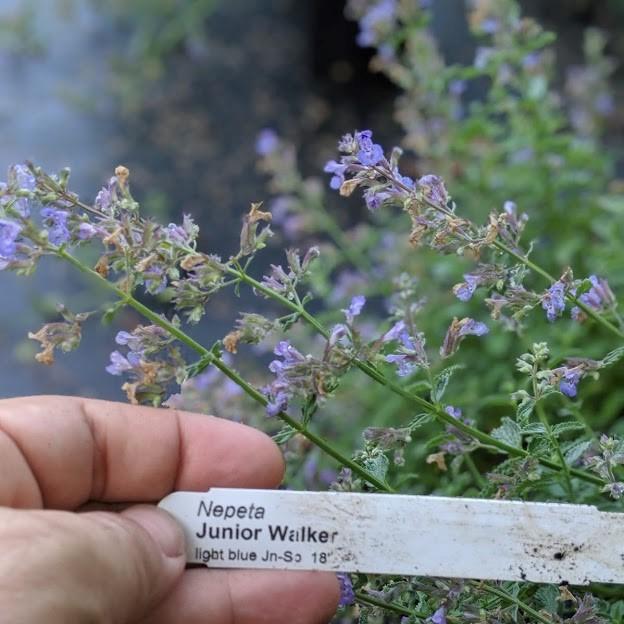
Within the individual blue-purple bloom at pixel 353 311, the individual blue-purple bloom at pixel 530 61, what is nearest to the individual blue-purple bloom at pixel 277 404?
the individual blue-purple bloom at pixel 353 311

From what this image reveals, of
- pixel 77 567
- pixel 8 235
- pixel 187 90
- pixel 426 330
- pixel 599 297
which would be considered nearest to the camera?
pixel 77 567

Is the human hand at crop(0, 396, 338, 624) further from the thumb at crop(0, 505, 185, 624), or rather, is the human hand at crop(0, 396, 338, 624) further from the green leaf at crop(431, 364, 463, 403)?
the green leaf at crop(431, 364, 463, 403)

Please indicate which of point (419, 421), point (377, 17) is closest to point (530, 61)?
point (377, 17)

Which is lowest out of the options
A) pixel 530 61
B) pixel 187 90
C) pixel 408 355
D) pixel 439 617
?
pixel 439 617

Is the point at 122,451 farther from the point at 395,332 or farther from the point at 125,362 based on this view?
the point at 395,332

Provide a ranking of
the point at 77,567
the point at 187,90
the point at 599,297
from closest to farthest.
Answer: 1. the point at 77,567
2. the point at 599,297
3. the point at 187,90

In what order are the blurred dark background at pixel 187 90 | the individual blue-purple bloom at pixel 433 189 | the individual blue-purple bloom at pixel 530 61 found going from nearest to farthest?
1. the individual blue-purple bloom at pixel 433 189
2. the individual blue-purple bloom at pixel 530 61
3. the blurred dark background at pixel 187 90

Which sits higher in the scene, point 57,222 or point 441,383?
point 57,222

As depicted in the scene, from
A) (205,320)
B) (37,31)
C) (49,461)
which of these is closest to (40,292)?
(205,320)

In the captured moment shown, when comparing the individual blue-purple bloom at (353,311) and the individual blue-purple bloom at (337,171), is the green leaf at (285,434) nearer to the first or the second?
the individual blue-purple bloom at (353,311)
